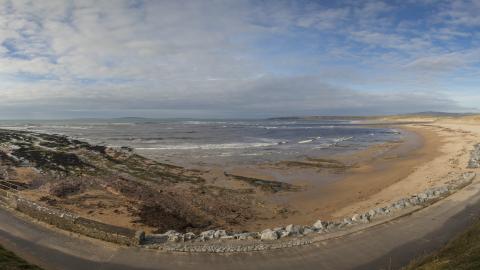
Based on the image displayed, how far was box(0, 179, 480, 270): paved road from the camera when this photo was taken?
9.03 metres

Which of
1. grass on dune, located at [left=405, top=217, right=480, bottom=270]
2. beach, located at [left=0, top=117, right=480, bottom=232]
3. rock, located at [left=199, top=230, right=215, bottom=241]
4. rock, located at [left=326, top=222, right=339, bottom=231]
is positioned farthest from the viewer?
beach, located at [left=0, top=117, right=480, bottom=232]

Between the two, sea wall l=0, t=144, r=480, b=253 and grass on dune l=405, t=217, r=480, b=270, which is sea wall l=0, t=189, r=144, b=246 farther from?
grass on dune l=405, t=217, r=480, b=270

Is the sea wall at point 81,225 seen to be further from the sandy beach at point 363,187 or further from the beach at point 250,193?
the sandy beach at point 363,187

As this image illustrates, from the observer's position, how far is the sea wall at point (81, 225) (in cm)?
1032

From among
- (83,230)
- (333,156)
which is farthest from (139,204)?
(333,156)

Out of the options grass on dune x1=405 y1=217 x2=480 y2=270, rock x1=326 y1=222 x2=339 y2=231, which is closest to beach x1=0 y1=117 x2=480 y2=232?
rock x1=326 y1=222 x2=339 y2=231

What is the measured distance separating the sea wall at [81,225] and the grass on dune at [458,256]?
310 inches

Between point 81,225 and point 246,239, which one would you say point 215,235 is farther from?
point 81,225

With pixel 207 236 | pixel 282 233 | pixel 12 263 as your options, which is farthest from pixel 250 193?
pixel 12 263

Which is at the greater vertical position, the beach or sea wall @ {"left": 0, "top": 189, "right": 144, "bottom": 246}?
A: sea wall @ {"left": 0, "top": 189, "right": 144, "bottom": 246}

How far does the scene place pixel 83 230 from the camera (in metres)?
11.1

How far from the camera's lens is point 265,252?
382 inches

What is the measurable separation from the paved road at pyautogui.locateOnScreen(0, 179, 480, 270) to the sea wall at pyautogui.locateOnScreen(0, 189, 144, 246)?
283 millimetres

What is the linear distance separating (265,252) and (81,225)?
6294 millimetres
